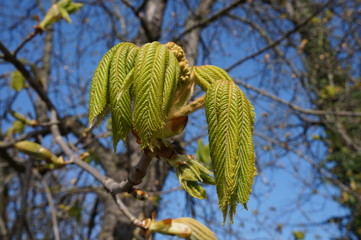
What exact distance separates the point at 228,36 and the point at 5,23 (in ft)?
8.04

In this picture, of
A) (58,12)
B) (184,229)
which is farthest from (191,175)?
(58,12)

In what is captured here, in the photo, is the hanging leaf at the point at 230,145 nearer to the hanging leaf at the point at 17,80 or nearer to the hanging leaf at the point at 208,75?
the hanging leaf at the point at 208,75

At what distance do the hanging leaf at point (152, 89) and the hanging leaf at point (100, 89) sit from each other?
7cm

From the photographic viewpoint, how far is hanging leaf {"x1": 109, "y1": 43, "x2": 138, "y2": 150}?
56 centimetres

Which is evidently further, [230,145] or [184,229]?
[184,229]

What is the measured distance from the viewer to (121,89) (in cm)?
56

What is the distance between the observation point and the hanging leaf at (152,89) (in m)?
0.53

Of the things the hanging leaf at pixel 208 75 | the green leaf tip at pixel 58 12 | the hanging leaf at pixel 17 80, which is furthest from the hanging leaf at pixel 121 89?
the hanging leaf at pixel 17 80

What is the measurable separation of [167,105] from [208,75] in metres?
0.12

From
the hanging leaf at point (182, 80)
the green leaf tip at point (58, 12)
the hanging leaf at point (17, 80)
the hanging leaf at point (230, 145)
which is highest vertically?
the green leaf tip at point (58, 12)

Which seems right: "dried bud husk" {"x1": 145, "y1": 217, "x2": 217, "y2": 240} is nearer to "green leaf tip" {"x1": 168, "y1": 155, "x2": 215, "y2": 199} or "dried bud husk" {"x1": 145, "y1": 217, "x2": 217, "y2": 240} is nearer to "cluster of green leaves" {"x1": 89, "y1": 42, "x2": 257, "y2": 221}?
"green leaf tip" {"x1": 168, "y1": 155, "x2": 215, "y2": 199}

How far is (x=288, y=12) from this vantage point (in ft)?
11.2

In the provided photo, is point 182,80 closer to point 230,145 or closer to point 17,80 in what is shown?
point 230,145

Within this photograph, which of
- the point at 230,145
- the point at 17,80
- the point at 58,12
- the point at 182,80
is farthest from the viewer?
the point at 17,80
